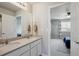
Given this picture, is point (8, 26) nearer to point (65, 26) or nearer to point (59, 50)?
point (59, 50)

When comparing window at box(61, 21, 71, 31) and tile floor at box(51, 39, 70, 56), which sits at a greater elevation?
window at box(61, 21, 71, 31)

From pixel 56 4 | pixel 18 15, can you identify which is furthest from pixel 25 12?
pixel 56 4

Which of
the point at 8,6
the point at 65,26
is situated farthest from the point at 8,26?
the point at 65,26

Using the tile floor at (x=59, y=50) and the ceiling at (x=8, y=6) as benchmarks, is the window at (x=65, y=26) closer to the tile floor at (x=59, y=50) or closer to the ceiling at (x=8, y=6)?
the tile floor at (x=59, y=50)

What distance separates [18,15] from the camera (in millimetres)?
3047

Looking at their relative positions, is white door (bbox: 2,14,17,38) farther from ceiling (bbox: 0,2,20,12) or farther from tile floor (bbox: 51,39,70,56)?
tile floor (bbox: 51,39,70,56)

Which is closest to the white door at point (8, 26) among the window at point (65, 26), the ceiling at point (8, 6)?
the ceiling at point (8, 6)

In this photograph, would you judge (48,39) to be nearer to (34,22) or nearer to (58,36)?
(34,22)

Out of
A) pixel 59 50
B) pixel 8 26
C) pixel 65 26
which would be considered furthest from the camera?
pixel 65 26

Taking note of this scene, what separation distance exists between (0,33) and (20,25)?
964 millimetres

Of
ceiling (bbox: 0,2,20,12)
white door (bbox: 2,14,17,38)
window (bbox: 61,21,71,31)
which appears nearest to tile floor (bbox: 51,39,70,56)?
white door (bbox: 2,14,17,38)

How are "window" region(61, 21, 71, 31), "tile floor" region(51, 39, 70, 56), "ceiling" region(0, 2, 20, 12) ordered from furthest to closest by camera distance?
1. "window" region(61, 21, 71, 31)
2. "tile floor" region(51, 39, 70, 56)
3. "ceiling" region(0, 2, 20, 12)

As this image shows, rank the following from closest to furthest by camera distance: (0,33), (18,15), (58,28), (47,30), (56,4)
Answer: (0,33) < (18,15) < (56,4) < (47,30) < (58,28)

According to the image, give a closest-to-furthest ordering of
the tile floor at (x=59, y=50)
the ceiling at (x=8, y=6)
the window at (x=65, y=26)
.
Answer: the ceiling at (x=8, y=6)
the tile floor at (x=59, y=50)
the window at (x=65, y=26)
